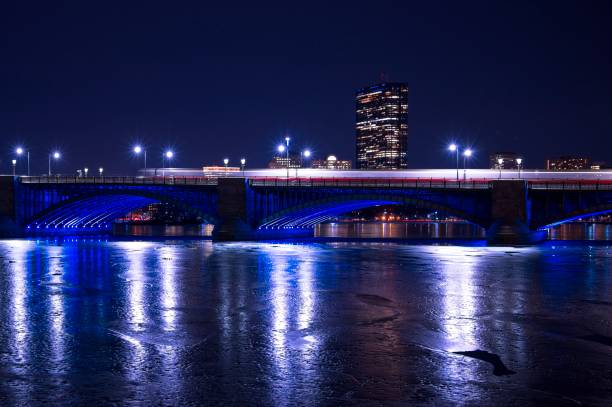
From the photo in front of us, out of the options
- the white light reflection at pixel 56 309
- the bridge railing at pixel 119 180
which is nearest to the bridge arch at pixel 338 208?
the bridge railing at pixel 119 180

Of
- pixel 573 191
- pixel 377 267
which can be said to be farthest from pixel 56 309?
pixel 573 191

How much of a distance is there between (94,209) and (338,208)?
123 ft

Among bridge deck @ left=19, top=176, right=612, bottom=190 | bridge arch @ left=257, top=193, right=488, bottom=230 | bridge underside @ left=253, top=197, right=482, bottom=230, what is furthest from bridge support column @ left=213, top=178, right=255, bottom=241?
bridge underside @ left=253, top=197, right=482, bottom=230

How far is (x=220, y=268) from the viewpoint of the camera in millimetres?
36594

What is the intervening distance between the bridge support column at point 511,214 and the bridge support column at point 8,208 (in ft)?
185

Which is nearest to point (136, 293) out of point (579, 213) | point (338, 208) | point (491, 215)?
point (491, 215)

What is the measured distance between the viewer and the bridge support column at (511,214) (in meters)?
57.8

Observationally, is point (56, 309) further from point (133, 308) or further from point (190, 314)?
point (190, 314)

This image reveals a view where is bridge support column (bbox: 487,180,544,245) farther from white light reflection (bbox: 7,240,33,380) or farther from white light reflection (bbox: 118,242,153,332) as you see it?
white light reflection (bbox: 7,240,33,380)

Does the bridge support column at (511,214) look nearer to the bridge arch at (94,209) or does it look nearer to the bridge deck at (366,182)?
the bridge deck at (366,182)

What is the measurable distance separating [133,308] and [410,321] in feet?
29.8

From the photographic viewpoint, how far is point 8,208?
8162 cm

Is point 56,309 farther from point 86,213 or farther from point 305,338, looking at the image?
point 86,213

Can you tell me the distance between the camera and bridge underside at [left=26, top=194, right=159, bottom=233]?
83.2 metres
